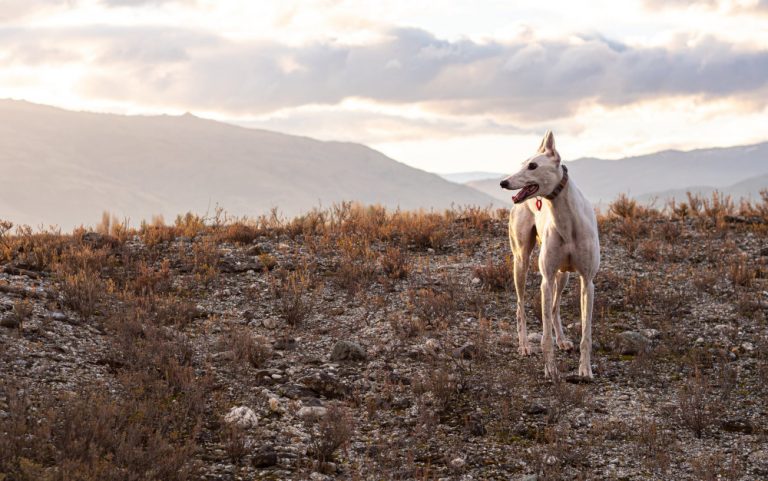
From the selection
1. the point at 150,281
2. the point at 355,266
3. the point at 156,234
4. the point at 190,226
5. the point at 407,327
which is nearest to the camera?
the point at 407,327

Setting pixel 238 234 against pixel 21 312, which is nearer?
pixel 21 312

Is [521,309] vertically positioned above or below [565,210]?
below

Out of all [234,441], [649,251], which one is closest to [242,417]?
[234,441]

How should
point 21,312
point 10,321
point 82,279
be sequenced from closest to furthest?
point 10,321
point 21,312
point 82,279

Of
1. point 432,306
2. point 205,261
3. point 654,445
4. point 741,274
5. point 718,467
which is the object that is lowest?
point 718,467

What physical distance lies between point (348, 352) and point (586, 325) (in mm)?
2796

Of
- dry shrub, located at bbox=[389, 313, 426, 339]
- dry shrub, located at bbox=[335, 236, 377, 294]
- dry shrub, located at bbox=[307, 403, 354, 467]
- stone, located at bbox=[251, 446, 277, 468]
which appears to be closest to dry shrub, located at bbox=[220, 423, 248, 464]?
stone, located at bbox=[251, 446, 277, 468]

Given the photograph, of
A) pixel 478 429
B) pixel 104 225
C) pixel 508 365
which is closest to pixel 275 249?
pixel 104 225

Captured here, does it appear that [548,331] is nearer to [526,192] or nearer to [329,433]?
[526,192]

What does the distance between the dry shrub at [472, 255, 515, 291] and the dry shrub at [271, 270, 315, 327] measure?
2.73m

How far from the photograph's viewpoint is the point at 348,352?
29.0 feet

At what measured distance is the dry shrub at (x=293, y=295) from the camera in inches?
400

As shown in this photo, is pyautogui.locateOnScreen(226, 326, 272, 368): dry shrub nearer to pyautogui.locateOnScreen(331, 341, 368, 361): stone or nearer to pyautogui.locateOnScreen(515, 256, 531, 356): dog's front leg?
pyautogui.locateOnScreen(331, 341, 368, 361): stone

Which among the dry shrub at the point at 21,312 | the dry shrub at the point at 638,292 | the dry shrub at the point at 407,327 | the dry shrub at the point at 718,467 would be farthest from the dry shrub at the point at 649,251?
the dry shrub at the point at 21,312
